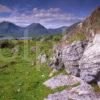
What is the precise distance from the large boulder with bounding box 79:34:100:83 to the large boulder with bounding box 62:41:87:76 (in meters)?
1.65

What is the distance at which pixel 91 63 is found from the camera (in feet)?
87.6

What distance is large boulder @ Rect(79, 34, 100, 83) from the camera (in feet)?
85.7

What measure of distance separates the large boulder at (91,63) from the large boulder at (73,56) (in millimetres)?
1652

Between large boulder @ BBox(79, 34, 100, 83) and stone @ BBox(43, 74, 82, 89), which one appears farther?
stone @ BBox(43, 74, 82, 89)

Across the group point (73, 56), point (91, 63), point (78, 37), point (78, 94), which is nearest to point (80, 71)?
point (73, 56)

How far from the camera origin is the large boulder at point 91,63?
26.1 meters

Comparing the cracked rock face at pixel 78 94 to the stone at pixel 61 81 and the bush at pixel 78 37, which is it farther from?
the bush at pixel 78 37

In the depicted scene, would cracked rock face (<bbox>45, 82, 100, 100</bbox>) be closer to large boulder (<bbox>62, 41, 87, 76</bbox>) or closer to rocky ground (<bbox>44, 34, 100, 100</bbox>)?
rocky ground (<bbox>44, 34, 100, 100</bbox>)

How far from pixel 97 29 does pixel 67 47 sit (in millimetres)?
5197

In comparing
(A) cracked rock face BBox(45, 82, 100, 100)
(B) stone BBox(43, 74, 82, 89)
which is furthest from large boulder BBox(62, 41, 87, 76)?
(A) cracked rock face BBox(45, 82, 100, 100)

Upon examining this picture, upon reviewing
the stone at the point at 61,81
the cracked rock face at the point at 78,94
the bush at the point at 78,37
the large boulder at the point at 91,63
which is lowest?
the cracked rock face at the point at 78,94

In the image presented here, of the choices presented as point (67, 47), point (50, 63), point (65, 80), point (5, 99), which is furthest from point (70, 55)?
point (5, 99)

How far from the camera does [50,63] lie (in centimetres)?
3794

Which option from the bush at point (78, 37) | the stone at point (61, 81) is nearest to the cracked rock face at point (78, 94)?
the stone at point (61, 81)
